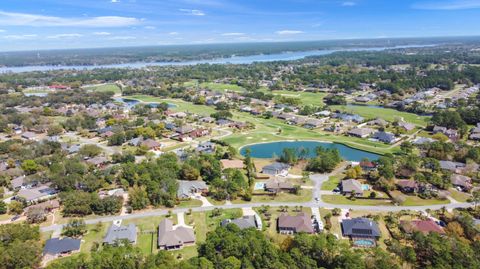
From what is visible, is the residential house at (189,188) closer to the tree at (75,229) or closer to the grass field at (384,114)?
the tree at (75,229)

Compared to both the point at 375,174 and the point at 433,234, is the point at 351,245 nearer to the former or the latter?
the point at 433,234

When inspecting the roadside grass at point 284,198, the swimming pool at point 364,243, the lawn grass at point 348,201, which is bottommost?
the swimming pool at point 364,243

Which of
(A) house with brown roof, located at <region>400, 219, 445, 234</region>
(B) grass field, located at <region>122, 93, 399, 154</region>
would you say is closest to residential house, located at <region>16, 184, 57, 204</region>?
(B) grass field, located at <region>122, 93, 399, 154</region>

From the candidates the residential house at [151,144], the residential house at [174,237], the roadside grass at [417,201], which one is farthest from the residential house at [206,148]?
the roadside grass at [417,201]

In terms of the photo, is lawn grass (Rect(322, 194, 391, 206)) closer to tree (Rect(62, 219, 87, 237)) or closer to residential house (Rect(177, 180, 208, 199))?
residential house (Rect(177, 180, 208, 199))

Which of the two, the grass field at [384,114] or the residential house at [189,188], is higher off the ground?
the grass field at [384,114]

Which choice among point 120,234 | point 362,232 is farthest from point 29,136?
point 362,232

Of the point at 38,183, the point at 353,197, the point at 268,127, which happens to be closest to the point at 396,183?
the point at 353,197
